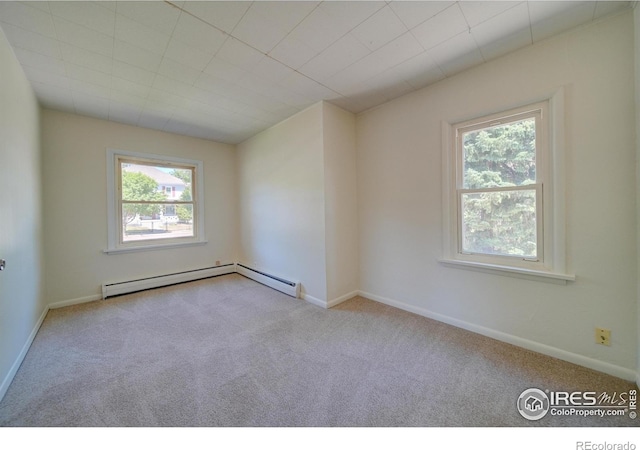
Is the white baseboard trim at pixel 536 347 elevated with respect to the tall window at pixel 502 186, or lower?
lower

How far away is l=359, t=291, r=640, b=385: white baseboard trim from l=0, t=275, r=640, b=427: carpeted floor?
7 cm

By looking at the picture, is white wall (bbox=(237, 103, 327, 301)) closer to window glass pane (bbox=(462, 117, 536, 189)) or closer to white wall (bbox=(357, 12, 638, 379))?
white wall (bbox=(357, 12, 638, 379))

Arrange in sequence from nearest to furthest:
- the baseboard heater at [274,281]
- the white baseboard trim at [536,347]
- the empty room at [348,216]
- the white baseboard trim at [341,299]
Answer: the empty room at [348,216], the white baseboard trim at [536,347], the white baseboard trim at [341,299], the baseboard heater at [274,281]

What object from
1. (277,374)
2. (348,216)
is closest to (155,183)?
(348,216)

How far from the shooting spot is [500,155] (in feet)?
7.12

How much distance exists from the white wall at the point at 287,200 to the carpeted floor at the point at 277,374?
2.67 ft

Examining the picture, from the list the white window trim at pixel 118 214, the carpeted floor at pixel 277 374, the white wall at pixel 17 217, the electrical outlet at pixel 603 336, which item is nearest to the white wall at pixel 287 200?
the white window trim at pixel 118 214

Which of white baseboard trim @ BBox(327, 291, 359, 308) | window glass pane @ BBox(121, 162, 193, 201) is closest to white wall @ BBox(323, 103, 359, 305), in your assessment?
white baseboard trim @ BBox(327, 291, 359, 308)

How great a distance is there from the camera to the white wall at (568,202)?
1.62 metres

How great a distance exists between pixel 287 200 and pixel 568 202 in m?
2.84

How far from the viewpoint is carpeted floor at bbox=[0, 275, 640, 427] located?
1.37 metres

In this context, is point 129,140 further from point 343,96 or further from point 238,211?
point 343,96

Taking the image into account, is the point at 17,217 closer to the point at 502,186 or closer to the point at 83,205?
the point at 83,205

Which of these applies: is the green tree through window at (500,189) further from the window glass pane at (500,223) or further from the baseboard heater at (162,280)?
the baseboard heater at (162,280)
